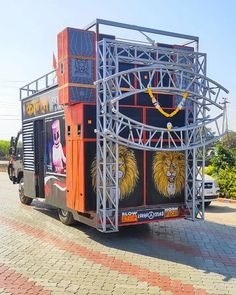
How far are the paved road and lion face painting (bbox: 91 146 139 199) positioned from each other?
1.14 m

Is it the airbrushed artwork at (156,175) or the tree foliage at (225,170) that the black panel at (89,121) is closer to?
the airbrushed artwork at (156,175)

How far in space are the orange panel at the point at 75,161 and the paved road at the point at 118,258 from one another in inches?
34.7

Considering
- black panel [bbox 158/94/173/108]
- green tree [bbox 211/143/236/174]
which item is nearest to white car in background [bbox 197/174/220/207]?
green tree [bbox 211/143/236/174]

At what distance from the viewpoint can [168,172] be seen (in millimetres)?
8625

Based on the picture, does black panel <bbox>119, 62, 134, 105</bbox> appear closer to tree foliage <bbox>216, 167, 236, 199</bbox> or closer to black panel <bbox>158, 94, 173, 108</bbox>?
black panel <bbox>158, 94, 173, 108</bbox>

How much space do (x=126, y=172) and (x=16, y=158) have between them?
21.5ft

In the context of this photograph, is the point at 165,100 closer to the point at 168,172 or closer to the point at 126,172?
the point at 168,172

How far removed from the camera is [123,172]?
8039 mm

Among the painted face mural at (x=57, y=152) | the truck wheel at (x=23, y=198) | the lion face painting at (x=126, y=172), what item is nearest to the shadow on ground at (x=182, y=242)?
the lion face painting at (x=126, y=172)

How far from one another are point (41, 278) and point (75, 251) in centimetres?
155

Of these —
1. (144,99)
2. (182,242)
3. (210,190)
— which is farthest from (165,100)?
(210,190)

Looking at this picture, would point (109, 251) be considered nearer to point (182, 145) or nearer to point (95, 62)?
point (182, 145)

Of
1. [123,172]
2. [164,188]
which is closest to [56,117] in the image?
[123,172]

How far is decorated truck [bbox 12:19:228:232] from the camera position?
24.7 ft
